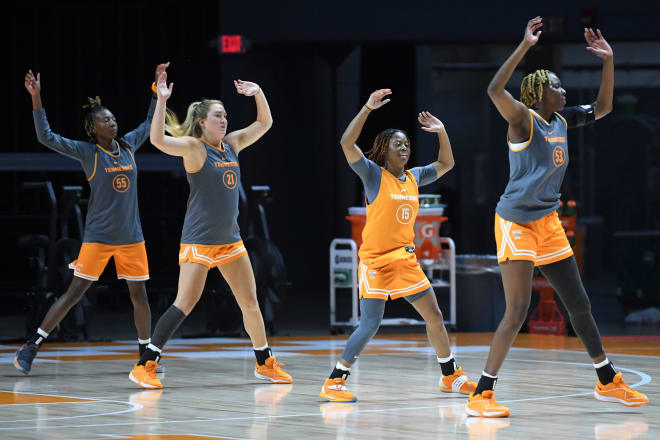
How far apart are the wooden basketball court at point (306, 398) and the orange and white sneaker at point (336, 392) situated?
0.20ft

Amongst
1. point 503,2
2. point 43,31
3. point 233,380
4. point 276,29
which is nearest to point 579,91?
point 503,2

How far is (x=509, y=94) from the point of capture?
268 inches

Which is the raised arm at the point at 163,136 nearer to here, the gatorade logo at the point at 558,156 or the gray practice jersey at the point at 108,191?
the gray practice jersey at the point at 108,191

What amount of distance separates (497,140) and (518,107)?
11.7 metres

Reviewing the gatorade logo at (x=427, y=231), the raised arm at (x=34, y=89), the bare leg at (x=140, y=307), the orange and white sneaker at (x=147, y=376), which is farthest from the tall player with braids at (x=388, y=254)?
the gatorade logo at (x=427, y=231)

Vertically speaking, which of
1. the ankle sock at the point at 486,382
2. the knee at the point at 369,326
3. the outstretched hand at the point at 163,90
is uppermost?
the outstretched hand at the point at 163,90

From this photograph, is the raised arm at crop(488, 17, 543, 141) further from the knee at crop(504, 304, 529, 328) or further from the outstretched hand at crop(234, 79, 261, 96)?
the outstretched hand at crop(234, 79, 261, 96)

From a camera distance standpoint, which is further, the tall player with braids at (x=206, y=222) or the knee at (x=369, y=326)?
the tall player with braids at (x=206, y=222)

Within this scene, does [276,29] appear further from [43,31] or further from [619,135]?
[619,135]

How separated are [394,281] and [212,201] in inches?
55.3

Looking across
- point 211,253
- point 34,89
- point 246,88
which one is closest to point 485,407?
point 211,253

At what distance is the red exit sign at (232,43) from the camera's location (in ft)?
54.1

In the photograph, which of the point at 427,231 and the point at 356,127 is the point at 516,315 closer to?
the point at 356,127

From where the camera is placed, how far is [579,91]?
18047mm
